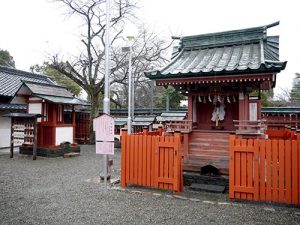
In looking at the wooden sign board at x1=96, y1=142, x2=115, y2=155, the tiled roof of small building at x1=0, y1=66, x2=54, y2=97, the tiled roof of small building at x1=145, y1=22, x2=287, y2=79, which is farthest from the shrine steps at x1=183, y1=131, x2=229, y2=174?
the tiled roof of small building at x1=0, y1=66, x2=54, y2=97

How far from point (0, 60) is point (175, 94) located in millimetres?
22982

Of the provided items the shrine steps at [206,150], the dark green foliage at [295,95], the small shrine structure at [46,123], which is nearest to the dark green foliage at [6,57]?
the small shrine structure at [46,123]

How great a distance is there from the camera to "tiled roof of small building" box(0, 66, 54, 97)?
1723cm

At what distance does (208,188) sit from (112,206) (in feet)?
9.06

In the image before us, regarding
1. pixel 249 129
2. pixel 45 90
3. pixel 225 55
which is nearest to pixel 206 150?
pixel 249 129

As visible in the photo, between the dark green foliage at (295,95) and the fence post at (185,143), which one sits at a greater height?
the dark green foliage at (295,95)

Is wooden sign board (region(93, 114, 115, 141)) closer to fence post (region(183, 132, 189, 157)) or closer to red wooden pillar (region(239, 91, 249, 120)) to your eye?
fence post (region(183, 132, 189, 157))

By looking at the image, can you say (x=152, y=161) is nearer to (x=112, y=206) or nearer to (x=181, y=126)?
(x=112, y=206)

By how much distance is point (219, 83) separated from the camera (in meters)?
8.29

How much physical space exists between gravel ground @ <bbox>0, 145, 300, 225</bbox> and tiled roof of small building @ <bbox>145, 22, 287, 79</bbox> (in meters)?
3.43

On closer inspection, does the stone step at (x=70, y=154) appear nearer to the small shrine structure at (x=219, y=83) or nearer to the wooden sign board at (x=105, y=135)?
the wooden sign board at (x=105, y=135)

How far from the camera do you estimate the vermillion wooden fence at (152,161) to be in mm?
6992

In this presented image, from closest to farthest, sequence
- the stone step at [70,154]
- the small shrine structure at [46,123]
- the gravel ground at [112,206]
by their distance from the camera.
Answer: the gravel ground at [112,206] < the small shrine structure at [46,123] < the stone step at [70,154]

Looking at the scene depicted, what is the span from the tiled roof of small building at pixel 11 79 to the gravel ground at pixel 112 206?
10537 millimetres
